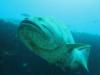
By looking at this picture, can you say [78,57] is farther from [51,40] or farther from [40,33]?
[40,33]

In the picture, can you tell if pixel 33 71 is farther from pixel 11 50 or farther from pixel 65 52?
pixel 65 52

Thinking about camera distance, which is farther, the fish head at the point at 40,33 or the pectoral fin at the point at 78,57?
the pectoral fin at the point at 78,57

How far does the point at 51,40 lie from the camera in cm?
327

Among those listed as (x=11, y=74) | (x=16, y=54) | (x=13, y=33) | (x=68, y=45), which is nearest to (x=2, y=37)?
(x=13, y=33)

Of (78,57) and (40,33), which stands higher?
(40,33)

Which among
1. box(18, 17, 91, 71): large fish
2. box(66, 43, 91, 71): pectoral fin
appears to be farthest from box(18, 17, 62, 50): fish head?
box(66, 43, 91, 71): pectoral fin

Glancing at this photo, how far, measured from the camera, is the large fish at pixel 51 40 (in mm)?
3072

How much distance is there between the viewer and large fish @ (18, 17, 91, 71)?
10.1ft

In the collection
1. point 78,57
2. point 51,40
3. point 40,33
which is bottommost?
point 78,57

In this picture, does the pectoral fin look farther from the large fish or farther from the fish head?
the fish head

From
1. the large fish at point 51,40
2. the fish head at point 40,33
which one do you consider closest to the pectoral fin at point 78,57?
the large fish at point 51,40

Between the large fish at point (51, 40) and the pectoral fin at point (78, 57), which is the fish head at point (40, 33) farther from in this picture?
the pectoral fin at point (78, 57)

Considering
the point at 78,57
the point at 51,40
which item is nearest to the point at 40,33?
the point at 51,40

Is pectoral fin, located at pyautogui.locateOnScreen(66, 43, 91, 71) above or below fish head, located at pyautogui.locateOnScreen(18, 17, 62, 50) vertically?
below
